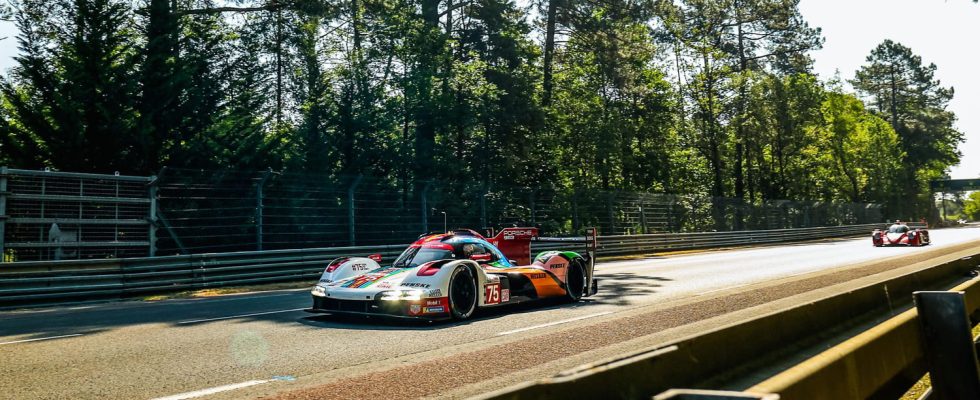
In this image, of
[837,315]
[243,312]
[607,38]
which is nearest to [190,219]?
[243,312]

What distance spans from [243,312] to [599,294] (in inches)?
238

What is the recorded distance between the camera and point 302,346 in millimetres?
6668

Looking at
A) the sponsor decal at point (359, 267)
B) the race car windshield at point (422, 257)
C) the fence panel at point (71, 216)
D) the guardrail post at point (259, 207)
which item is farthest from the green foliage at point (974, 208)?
the fence panel at point (71, 216)

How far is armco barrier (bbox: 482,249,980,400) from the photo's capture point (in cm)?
223

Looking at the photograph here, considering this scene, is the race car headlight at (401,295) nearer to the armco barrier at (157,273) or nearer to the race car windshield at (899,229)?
the armco barrier at (157,273)

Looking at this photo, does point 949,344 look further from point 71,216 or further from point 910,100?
point 910,100

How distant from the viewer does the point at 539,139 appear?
33.0m

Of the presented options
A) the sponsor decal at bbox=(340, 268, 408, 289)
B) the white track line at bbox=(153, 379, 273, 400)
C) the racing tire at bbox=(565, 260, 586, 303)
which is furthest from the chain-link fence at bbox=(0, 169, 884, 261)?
the white track line at bbox=(153, 379, 273, 400)

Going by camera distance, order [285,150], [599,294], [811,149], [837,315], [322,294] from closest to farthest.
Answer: [837,315], [322,294], [599,294], [285,150], [811,149]

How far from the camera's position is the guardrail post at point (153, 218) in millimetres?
14461

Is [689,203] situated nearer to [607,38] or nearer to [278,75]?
[607,38]

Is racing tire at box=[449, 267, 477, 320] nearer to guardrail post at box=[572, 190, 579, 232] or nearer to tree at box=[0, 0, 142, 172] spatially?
tree at box=[0, 0, 142, 172]

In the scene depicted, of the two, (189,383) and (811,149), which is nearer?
(189,383)

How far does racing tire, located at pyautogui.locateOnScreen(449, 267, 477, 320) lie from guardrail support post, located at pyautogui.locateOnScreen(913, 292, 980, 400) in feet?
18.8
